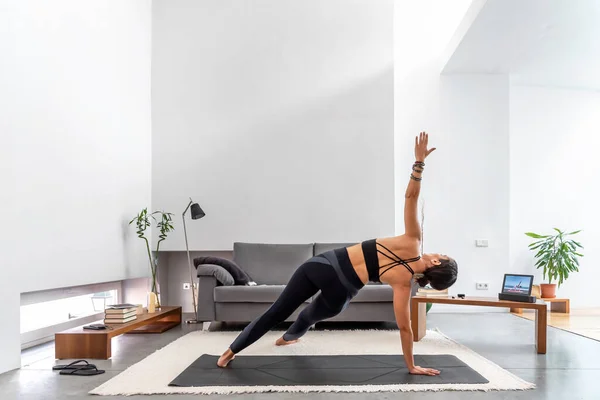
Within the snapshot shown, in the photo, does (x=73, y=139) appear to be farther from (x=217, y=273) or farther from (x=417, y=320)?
(x=417, y=320)

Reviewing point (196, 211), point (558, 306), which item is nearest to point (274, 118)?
point (196, 211)

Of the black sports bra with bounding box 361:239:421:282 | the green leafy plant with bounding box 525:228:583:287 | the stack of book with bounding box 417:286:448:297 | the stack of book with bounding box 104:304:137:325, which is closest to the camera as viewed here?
the black sports bra with bounding box 361:239:421:282

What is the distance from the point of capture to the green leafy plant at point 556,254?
713cm

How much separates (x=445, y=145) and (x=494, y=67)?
1.12 metres

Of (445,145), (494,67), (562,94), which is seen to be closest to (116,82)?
(445,145)

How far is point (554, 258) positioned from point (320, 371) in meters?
4.70

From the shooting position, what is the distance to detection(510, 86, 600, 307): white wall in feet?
25.6

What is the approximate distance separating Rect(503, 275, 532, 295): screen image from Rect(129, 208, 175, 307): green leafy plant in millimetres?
3588

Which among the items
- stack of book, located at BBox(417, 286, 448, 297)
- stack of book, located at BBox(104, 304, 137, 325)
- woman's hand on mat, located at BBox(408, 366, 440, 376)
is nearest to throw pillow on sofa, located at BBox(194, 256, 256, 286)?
stack of book, located at BBox(104, 304, 137, 325)

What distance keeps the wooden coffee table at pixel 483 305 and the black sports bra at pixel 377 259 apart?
145cm

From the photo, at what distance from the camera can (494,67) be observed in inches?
280

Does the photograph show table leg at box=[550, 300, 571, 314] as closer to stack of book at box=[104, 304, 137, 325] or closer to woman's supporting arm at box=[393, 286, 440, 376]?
woman's supporting arm at box=[393, 286, 440, 376]

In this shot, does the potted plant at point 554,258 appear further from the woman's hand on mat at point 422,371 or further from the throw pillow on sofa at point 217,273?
the woman's hand on mat at point 422,371

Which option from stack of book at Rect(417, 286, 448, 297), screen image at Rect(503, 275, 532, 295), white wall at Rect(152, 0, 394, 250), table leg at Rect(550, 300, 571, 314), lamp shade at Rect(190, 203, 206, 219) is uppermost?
white wall at Rect(152, 0, 394, 250)
